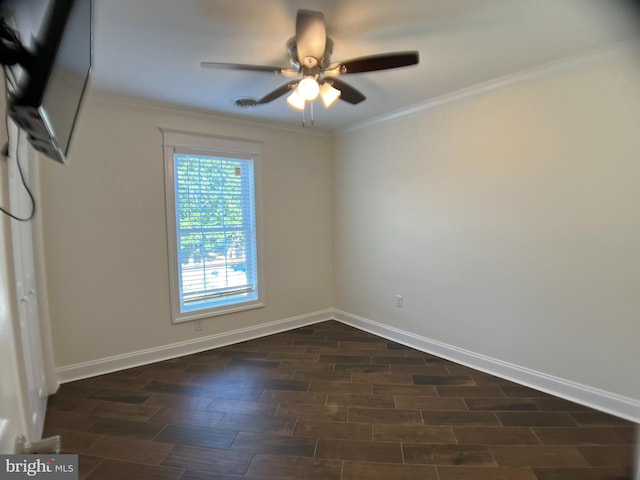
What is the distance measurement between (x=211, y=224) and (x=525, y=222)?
294 cm

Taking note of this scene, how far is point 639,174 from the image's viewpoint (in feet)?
6.57

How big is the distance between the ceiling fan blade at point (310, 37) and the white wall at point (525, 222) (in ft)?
5.51

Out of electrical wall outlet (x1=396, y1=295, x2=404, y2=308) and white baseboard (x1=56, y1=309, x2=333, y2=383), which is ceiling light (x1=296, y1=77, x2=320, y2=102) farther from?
white baseboard (x1=56, y1=309, x2=333, y2=383)

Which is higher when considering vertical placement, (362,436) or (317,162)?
(317,162)

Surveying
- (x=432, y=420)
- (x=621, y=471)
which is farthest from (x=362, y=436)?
(x=621, y=471)

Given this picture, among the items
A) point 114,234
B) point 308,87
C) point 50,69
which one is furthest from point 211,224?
point 50,69

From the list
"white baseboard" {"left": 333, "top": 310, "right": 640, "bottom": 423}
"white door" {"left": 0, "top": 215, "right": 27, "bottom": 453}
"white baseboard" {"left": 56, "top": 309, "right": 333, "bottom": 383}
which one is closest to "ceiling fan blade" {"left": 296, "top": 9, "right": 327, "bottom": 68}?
"white door" {"left": 0, "top": 215, "right": 27, "bottom": 453}

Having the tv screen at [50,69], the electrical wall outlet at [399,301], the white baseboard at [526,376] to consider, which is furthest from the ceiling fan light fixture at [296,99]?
the white baseboard at [526,376]

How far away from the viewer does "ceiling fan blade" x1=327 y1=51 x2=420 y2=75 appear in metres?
1.67

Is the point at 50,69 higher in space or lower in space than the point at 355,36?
lower

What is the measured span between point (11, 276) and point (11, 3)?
1.02 metres

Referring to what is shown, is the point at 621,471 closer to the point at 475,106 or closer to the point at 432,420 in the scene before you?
the point at 432,420

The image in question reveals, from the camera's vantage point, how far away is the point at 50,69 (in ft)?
2.70

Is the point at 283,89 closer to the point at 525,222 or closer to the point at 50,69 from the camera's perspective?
the point at 50,69
